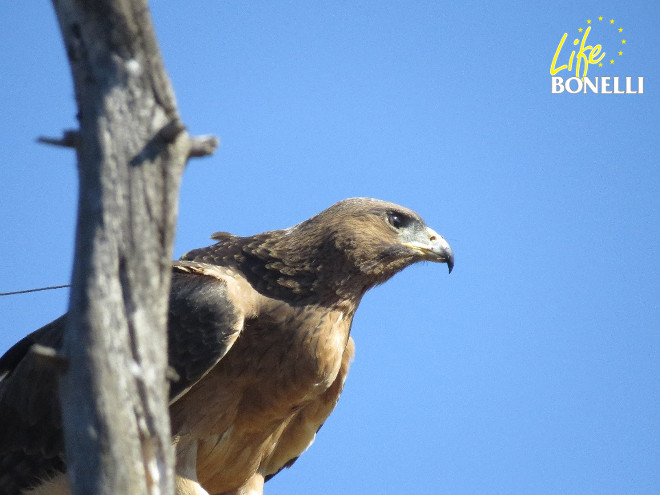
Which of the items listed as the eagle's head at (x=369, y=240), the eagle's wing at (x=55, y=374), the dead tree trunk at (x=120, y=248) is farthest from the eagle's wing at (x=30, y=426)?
the dead tree trunk at (x=120, y=248)

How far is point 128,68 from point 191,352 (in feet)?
11.3

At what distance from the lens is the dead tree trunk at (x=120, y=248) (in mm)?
3336

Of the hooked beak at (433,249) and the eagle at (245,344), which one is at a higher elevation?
the hooked beak at (433,249)

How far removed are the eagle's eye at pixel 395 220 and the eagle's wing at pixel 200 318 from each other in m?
1.37

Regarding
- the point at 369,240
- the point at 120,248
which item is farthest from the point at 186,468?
the point at 120,248

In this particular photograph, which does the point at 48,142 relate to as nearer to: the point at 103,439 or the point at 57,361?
the point at 57,361

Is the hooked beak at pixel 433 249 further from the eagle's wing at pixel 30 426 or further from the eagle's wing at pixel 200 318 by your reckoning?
the eagle's wing at pixel 30 426

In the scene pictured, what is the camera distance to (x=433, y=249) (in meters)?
7.76

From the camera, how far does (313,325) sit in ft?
23.1

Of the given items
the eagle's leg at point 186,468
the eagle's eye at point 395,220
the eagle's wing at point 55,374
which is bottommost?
the eagle's leg at point 186,468

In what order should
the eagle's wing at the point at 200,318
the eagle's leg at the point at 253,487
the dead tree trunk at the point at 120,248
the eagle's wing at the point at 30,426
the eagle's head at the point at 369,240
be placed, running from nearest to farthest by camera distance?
the dead tree trunk at the point at 120,248, the eagle's wing at the point at 200,318, the eagle's wing at the point at 30,426, the eagle's head at the point at 369,240, the eagle's leg at the point at 253,487

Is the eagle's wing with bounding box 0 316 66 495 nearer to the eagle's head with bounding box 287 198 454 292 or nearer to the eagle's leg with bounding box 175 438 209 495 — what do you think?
the eagle's leg with bounding box 175 438 209 495

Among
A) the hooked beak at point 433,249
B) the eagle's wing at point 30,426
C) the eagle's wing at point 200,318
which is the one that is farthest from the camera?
the hooked beak at point 433,249

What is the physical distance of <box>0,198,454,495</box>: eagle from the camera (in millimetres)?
6738
